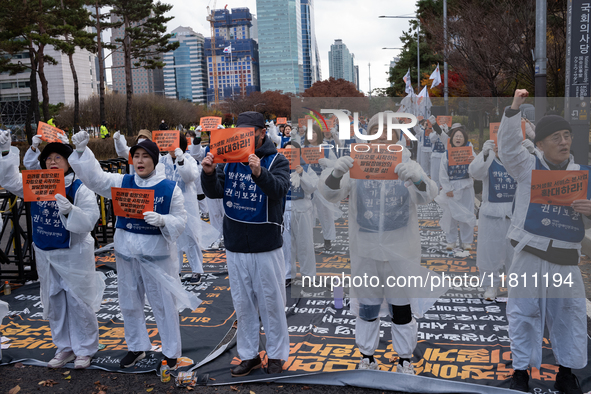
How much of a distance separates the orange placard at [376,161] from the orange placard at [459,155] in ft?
12.2

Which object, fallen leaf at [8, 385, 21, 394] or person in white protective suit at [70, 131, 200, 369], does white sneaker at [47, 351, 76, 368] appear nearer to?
fallen leaf at [8, 385, 21, 394]

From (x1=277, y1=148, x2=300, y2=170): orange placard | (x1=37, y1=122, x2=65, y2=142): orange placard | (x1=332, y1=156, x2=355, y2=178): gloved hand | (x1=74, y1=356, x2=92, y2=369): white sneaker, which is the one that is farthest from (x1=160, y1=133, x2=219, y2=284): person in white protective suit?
(x1=332, y1=156, x2=355, y2=178): gloved hand

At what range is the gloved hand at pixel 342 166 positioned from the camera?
148 inches

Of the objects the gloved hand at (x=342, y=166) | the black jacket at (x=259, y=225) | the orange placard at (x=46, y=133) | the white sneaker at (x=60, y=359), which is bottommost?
the white sneaker at (x=60, y=359)

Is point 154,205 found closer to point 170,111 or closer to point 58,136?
point 58,136

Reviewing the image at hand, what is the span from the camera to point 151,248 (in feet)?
13.7

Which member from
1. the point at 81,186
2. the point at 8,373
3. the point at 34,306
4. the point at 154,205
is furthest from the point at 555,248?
the point at 34,306

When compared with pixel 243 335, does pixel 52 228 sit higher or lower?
higher

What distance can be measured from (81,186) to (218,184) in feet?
4.40

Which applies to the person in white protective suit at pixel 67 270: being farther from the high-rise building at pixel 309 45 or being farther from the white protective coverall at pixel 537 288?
the high-rise building at pixel 309 45

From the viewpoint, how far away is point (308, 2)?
525ft

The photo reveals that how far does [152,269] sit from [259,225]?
99 cm

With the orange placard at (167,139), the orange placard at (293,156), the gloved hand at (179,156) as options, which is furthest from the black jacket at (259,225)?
the orange placard at (167,139)

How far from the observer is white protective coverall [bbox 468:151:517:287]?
A: 5590 mm
